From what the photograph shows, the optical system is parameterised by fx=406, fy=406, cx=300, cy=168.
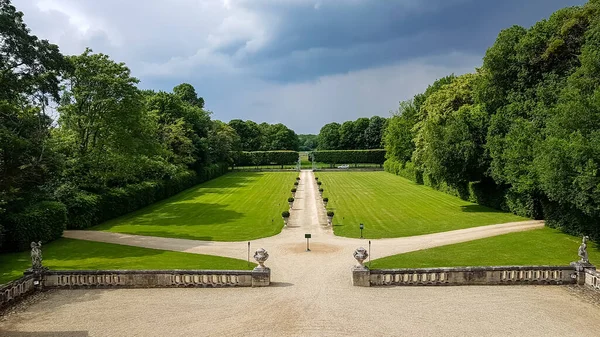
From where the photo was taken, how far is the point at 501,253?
2431cm

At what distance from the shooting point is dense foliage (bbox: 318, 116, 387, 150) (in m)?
138

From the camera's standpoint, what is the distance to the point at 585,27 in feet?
98.9

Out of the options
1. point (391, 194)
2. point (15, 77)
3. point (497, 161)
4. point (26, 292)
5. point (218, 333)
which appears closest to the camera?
point (218, 333)

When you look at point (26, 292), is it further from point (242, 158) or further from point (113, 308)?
point (242, 158)

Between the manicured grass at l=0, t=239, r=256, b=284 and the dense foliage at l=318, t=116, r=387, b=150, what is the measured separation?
115 meters

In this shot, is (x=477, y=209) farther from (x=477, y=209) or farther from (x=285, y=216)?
(x=285, y=216)

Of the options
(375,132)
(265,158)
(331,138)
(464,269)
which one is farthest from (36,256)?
(331,138)

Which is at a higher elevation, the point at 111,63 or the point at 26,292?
the point at 111,63

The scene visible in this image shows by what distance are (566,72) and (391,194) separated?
26.4 metres

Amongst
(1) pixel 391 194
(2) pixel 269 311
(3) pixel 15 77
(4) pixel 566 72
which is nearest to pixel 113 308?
(2) pixel 269 311

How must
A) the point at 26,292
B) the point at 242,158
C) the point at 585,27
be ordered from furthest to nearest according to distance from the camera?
the point at 242,158
the point at 585,27
the point at 26,292

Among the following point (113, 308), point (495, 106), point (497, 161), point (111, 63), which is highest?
point (111, 63)

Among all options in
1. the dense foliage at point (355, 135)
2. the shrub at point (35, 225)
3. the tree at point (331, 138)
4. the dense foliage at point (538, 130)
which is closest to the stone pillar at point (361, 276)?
the dense foliage at point (538, 130)

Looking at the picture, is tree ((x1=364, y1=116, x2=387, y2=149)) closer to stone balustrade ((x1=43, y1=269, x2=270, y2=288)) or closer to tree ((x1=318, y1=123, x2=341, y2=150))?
tree ((x1=318, y1=123, x2=341, y2=150))
